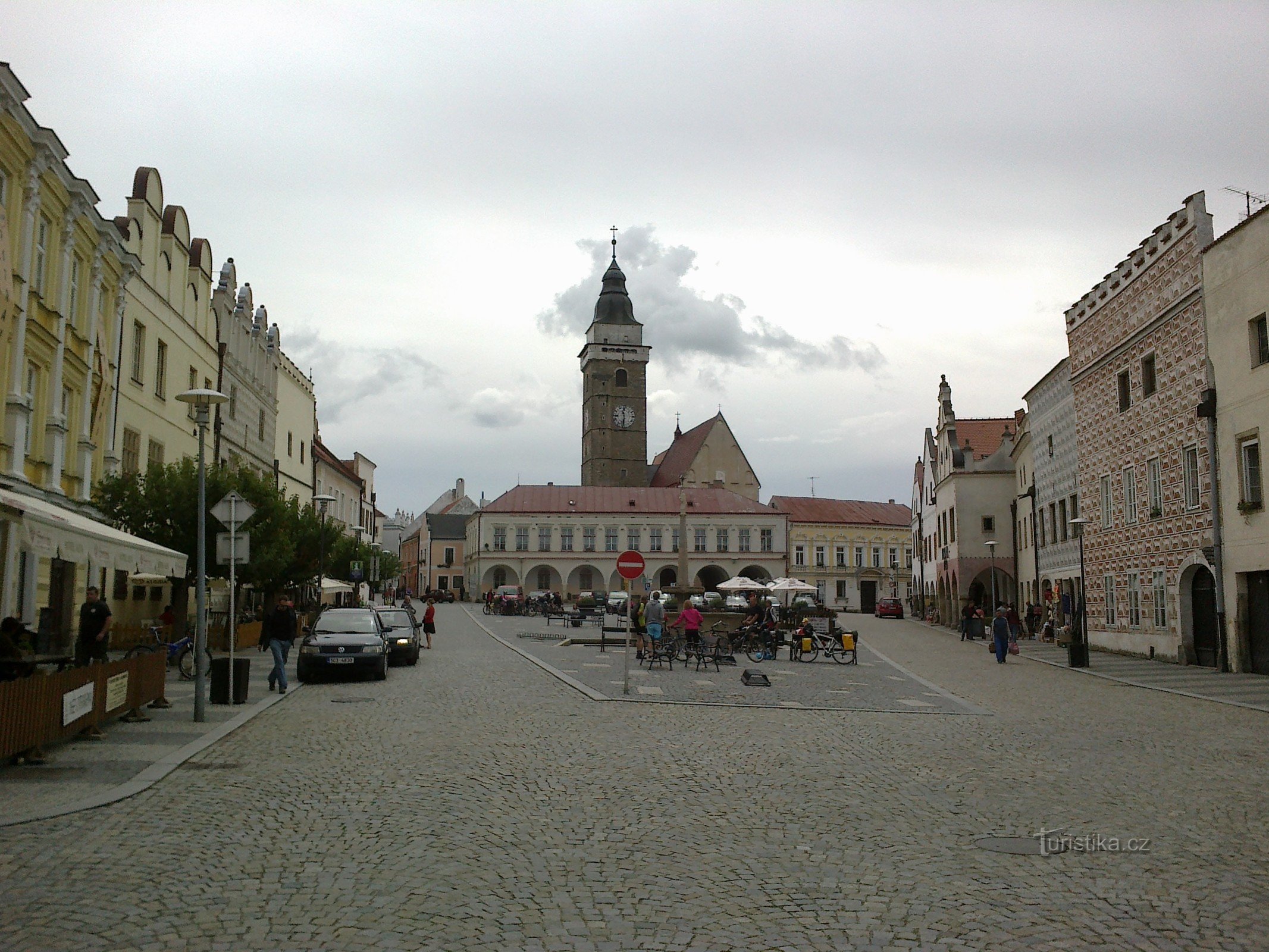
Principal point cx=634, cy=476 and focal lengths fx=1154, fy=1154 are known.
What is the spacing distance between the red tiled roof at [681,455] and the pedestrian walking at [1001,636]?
87786mm

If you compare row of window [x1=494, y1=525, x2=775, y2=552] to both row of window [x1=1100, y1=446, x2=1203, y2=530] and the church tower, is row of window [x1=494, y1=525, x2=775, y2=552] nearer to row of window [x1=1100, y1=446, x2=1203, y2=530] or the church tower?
the church tower

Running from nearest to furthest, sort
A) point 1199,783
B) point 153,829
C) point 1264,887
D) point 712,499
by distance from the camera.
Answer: point 1264,887
point 153,829
point 1199,783
point 712,499

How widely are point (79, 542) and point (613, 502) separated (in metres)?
93.3

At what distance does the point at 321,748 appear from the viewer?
13164 millimetres

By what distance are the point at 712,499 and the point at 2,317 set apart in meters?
89.5

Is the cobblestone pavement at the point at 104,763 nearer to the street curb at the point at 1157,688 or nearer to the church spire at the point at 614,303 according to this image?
the street curb at the point at 1157,688

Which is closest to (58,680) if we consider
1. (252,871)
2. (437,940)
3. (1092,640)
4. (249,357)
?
(252,871)

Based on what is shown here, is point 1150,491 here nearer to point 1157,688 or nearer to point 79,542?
point 1157,688

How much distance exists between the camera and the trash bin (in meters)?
18.1

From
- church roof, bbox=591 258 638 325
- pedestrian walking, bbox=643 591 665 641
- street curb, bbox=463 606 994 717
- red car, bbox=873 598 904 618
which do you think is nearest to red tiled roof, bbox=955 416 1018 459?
red car, bbox=873 598 904 618

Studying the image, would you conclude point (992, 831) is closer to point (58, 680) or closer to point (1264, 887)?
point (1264, 887)

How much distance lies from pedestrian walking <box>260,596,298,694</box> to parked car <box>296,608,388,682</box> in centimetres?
199

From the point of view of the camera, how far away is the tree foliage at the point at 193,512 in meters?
25.2

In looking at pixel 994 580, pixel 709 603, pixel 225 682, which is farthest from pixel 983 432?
pixel 225 682
